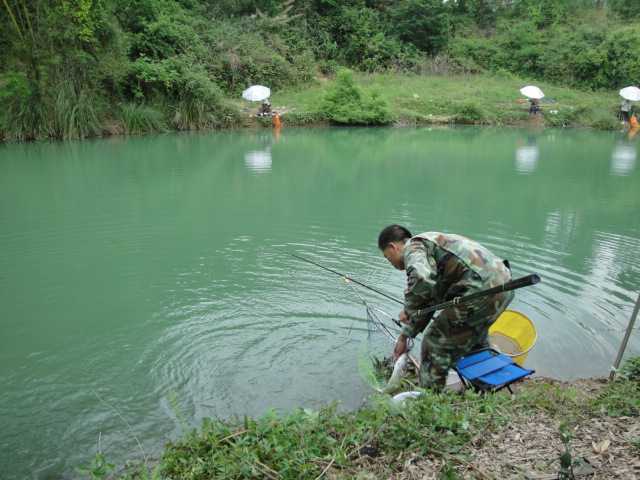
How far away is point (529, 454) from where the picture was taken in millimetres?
2555

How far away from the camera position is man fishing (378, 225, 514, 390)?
3330 millimetres

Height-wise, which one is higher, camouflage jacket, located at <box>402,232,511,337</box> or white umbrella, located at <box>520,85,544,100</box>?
white umbrella, located at <box>520,85,544,100</box>

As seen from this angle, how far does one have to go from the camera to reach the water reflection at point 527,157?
14.5 m

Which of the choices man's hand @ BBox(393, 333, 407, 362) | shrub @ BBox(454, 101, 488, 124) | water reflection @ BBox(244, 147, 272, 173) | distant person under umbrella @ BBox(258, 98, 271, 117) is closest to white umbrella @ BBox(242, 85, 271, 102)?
distant person under umbrella @ BBox(258, 98, 271, 117)

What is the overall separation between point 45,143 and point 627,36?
Answer: 30968 millimetres

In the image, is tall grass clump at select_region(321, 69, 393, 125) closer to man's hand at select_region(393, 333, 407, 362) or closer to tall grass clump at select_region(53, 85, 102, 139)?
tall grass clump at select_region(53, 85, 102, 139)

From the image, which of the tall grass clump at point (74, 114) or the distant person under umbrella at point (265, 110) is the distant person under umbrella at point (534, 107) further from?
the tall grass clump at point (74, 114)

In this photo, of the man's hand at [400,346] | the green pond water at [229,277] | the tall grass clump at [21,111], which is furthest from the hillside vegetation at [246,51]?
the man's hand at [400,346]

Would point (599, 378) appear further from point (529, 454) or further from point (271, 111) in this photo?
point (271, 111)

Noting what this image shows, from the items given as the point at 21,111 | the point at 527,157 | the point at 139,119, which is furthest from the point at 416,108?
the point at 21,111

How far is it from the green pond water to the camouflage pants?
2.68 feet

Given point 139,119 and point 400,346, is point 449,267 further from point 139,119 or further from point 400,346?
point 139,119

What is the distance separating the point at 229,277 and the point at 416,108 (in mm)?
22260

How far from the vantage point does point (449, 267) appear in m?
3.39
